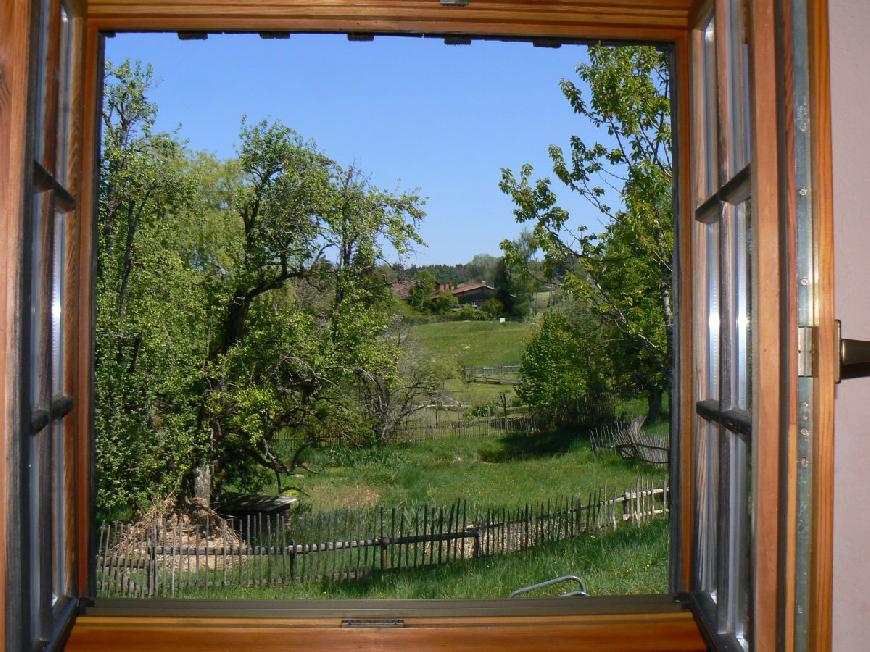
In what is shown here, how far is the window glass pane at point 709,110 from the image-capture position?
1065 mm

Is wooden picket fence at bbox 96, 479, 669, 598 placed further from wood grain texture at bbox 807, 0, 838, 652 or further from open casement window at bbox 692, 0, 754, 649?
wood grain texture at bbox 807, 0, 838, 652

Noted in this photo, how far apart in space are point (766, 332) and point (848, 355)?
0.24 ft

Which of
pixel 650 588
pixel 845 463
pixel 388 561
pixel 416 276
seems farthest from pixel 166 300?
pixel 845 463

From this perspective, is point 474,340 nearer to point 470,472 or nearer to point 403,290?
point 403,290

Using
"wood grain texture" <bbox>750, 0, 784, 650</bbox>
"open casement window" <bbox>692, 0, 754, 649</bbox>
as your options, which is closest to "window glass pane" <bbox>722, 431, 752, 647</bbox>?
"open casement window" <bbox>692, 0, 754, 649</bbox>

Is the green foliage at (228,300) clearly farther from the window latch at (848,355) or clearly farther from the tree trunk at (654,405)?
the window latch at (848,355)

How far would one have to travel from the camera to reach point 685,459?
116cm

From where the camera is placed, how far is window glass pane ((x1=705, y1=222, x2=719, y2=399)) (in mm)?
1091

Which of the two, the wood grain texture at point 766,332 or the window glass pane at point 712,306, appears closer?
the wood grain texture at point 766,332

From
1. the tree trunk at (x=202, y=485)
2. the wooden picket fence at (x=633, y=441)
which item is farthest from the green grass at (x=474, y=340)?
the tree trunk at (x=202, y=485)

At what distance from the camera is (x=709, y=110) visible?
3.57ft

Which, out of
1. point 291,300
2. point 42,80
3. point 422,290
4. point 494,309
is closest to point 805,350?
point 42,80

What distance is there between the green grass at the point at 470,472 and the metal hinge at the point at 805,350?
699 centimetres

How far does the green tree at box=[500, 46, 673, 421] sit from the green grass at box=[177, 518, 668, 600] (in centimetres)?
169
